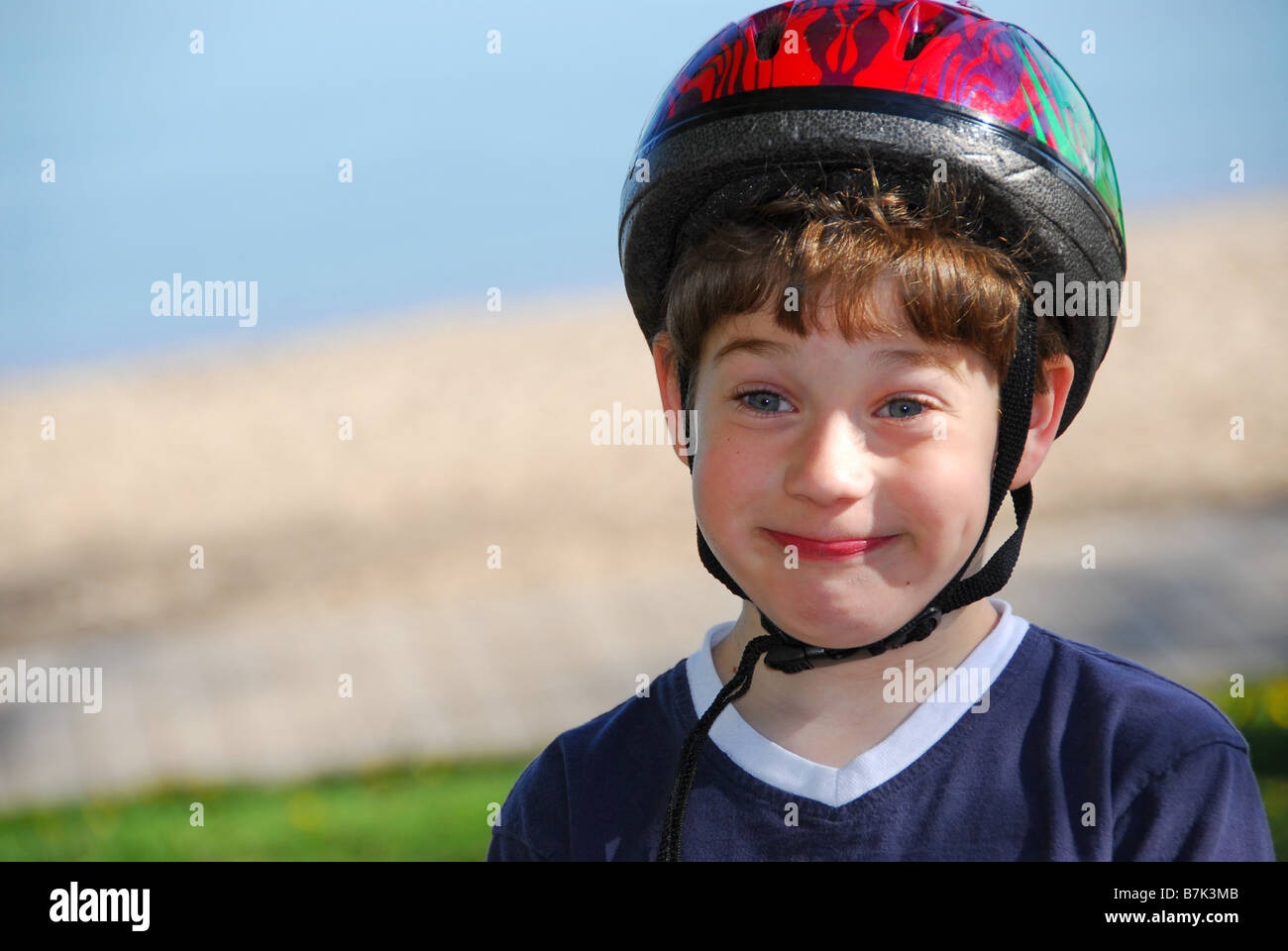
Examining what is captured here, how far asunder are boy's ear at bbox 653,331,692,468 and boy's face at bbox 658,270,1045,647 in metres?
0.23

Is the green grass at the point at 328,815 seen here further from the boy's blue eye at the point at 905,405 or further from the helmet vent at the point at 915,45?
the helmet vent at the point at 915,45

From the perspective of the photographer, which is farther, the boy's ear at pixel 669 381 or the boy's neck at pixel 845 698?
the boy's ear at pixel 669 381

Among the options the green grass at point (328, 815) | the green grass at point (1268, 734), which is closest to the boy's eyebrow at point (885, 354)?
the green grass at point (1268, 734)

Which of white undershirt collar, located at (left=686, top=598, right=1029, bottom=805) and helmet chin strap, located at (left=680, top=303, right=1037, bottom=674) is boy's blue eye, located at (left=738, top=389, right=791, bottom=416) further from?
white undershirt collar, located at (left=686, top=598, right=1029, bottom=805)

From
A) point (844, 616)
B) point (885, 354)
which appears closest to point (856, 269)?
point (885, 354)

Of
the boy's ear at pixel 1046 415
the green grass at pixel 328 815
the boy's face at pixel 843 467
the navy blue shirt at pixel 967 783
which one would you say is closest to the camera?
the navy blue shirt at pixel 967 783

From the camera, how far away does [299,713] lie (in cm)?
725

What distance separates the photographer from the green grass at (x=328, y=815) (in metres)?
5.45

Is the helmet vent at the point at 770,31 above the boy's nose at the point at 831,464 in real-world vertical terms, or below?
above

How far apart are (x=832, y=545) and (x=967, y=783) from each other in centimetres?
46

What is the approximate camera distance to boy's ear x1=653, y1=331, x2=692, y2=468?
8.33ft
